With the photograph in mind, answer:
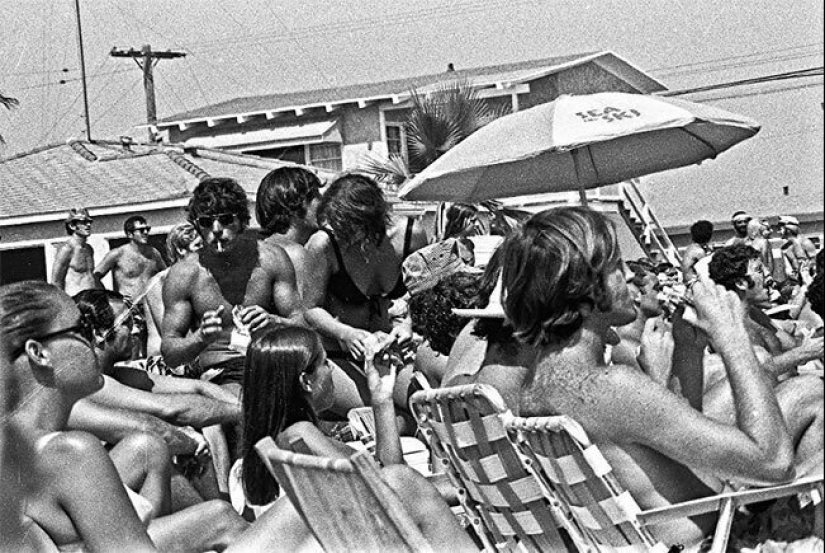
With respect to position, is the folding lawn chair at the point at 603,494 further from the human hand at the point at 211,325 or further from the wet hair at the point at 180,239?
the wet hair at the point at 180,239

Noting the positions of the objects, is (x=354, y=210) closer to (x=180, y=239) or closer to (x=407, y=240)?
(x=407, y=240)

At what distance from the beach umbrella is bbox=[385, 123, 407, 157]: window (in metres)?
19.7

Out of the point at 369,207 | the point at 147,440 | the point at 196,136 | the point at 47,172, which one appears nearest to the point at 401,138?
the point at 196,136

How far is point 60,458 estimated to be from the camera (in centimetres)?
301

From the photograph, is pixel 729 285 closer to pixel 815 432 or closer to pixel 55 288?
pixel 815 432

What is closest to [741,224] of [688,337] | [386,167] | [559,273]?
[688,337]

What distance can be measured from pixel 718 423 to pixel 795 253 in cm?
884

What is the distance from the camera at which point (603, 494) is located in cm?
316

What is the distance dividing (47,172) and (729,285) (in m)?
15.6

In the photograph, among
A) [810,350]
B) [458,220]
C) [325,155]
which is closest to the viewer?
[810,350]

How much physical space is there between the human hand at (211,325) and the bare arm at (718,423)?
9.25 feet

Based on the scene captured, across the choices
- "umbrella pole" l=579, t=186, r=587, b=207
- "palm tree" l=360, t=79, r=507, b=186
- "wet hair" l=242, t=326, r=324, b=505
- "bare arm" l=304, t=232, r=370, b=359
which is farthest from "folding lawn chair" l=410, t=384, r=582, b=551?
"palm tree" l=360, t=79, r=507, b=186

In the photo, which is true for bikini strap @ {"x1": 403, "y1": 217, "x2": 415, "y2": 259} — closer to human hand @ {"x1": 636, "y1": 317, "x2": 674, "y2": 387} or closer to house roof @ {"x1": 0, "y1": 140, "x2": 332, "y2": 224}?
human hand @ {"x1": 636, "y1": 317, "x2": 674, "y2": 387}

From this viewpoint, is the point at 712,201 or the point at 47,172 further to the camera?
the point at 47,172
